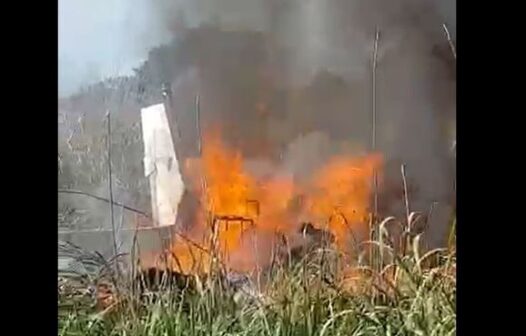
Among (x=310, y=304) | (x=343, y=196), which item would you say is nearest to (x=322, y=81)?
(x=343, y=196)

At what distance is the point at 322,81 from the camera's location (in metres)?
1.37

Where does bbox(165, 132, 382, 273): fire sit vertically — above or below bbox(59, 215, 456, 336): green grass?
above

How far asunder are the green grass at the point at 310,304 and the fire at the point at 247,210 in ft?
0.14

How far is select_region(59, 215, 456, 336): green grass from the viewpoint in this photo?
132cm

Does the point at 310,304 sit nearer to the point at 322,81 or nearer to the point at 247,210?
the point at 247,210

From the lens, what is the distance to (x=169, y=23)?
1.35 m

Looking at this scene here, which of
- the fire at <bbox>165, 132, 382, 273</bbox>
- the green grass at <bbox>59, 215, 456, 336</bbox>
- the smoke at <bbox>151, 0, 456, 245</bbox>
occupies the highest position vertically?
the smoke at <bbox>151, 0, 456, 245</bbox>

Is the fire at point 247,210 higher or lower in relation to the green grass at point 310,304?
higher

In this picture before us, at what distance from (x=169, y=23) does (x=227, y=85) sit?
151mm

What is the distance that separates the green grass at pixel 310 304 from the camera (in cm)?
132

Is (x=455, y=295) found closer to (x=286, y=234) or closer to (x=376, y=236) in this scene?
Answer: (x=376, y=236)

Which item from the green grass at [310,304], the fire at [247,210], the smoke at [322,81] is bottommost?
the green grass at [310,304]

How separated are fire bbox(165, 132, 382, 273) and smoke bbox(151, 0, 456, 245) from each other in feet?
0.10
